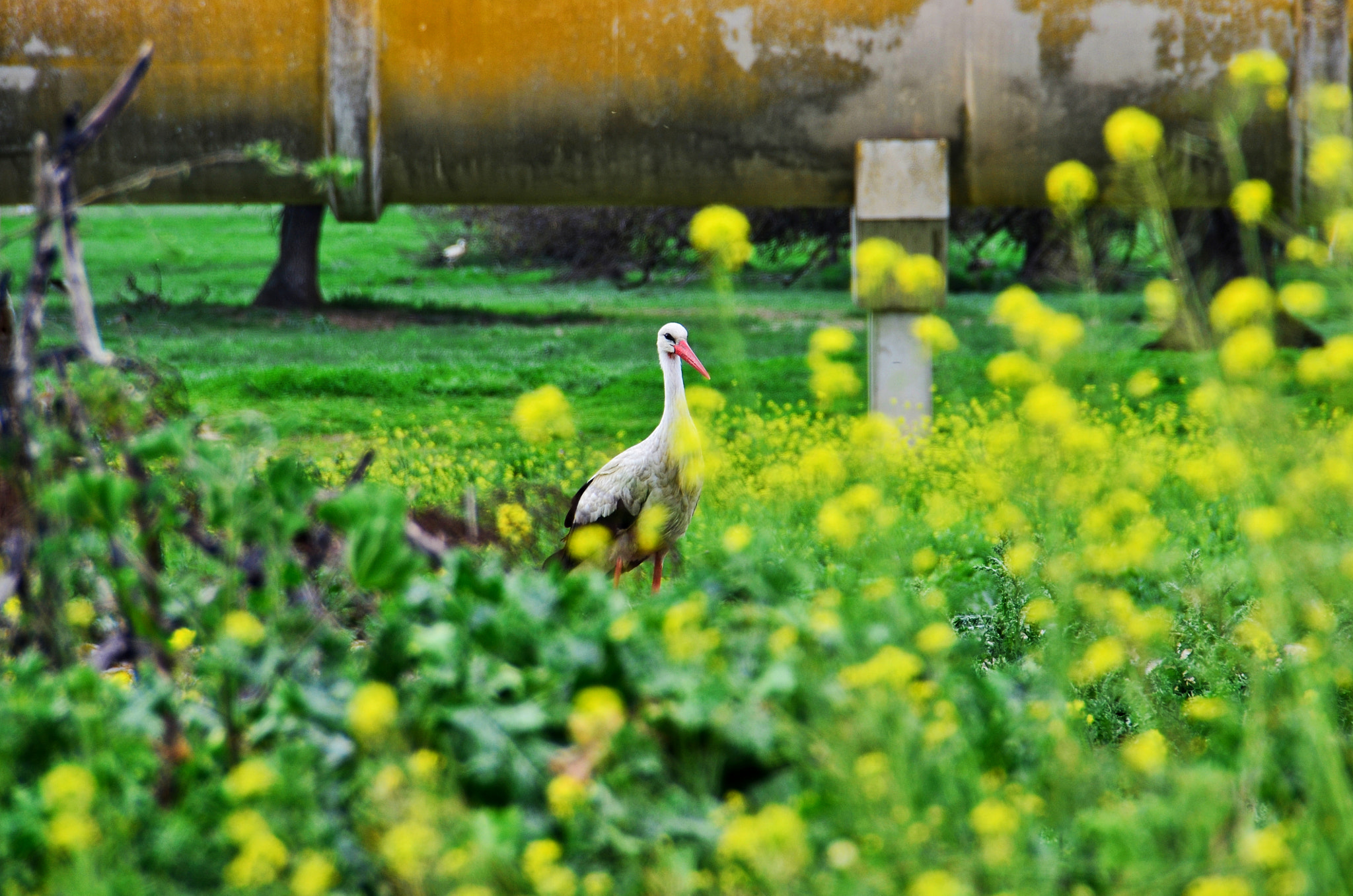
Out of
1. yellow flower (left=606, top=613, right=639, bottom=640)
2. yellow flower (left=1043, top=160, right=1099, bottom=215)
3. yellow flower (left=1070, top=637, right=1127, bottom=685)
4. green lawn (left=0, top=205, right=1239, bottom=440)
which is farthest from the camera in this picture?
green lawn (left=0, top=205, right=1239, bottom=440)

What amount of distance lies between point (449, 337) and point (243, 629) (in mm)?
13877

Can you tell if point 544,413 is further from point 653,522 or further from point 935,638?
point 935,638

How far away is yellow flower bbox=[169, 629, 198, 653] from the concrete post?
4377 millimetres

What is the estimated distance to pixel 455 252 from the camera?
25750 mm

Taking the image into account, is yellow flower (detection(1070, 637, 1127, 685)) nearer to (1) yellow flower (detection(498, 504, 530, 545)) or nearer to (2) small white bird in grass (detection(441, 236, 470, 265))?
(1) yellow flower (detection(498, 504, 530, 545))

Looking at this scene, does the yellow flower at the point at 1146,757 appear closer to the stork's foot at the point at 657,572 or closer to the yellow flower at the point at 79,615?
the yellow flower at the point at 79,615

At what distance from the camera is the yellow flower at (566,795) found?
6.14 feet

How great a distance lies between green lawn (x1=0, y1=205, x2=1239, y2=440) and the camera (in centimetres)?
1148

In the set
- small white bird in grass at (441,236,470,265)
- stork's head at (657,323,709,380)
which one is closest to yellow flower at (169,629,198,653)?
stork's head at (657,323,709,380)

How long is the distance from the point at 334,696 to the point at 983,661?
241 centimetres

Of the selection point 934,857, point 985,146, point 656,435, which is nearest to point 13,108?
point 656,435

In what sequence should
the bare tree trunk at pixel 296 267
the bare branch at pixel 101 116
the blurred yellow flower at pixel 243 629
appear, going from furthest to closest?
the bare tree trunk at pixel 296 267, the bare branch at pixel 101 116, the blurred yellow flower at pixel 243 629

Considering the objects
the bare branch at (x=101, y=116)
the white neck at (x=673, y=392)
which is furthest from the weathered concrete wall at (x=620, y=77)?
the bare branch at (x=101, y=116)

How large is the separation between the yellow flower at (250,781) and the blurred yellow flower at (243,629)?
0.71 ft
